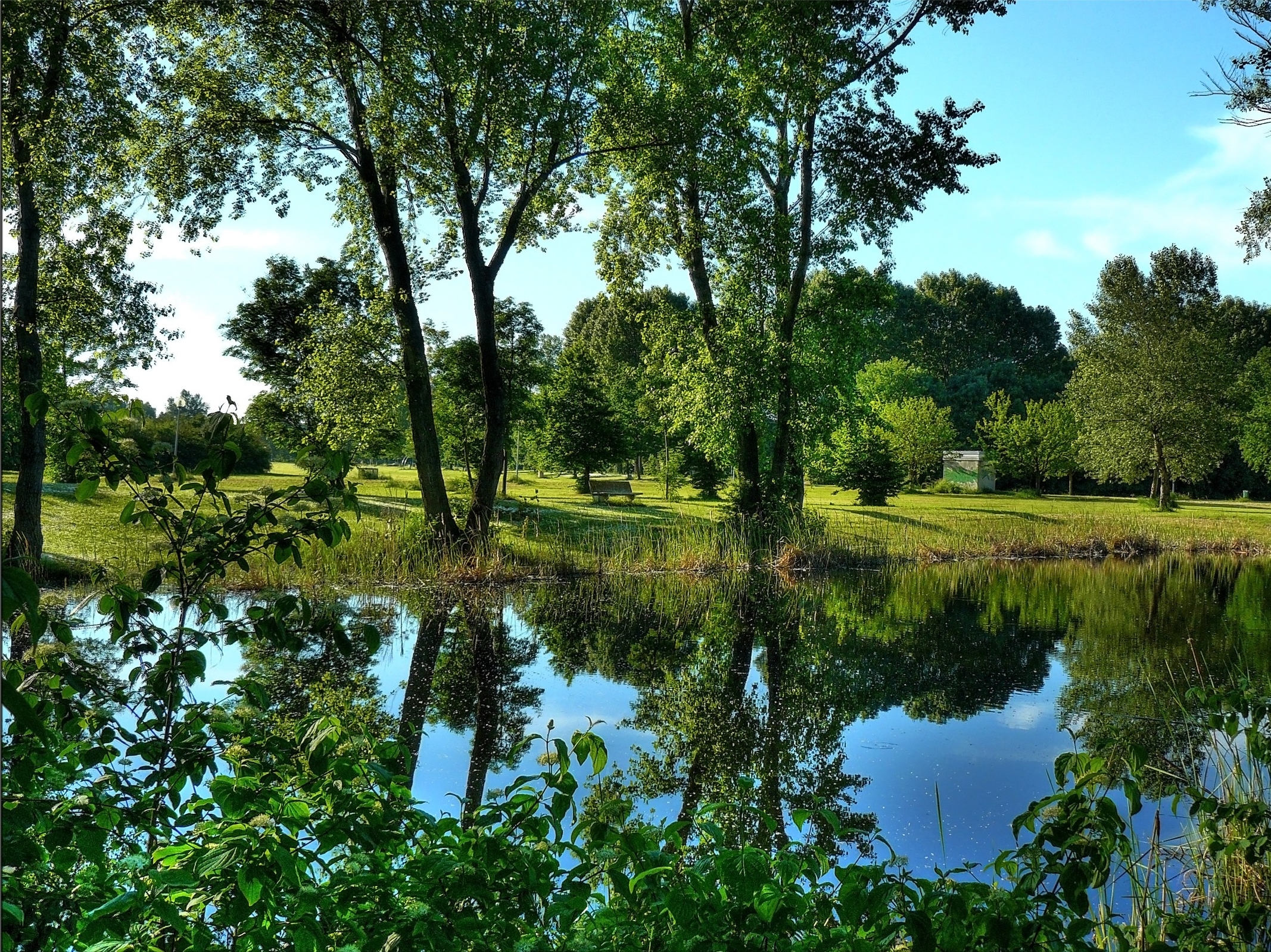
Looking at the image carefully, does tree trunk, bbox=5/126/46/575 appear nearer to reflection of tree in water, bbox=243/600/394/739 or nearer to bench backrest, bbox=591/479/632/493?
reflection of tree in water, bbox=243/600/394/739

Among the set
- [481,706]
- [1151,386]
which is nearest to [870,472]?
[1151,386]

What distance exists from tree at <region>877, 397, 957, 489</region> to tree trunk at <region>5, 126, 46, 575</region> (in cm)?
2850

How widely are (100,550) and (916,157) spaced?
11481 mm

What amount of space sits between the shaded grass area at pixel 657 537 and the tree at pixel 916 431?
301 inches

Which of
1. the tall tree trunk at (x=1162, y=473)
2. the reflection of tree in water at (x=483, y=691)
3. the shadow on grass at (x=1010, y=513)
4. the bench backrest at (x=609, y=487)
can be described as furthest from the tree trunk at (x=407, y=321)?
the tall tree trunk at (x=1162, y=473)

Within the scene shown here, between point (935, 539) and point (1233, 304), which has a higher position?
point (1233, 304)

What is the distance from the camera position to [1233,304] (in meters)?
41.5

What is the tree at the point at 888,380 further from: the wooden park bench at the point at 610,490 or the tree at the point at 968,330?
the wooden park bench at the point at 610,490

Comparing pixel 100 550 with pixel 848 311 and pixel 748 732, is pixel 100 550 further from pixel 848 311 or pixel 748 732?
pixel 848 311

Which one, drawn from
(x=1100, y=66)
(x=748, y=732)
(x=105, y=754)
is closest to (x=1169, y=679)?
(x=748, y=732)

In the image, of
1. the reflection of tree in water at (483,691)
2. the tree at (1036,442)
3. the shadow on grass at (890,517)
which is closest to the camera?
the reflection of tree in water at (483,691)

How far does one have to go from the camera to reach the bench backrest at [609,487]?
28648 mm

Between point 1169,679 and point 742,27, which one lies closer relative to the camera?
point 1169,679

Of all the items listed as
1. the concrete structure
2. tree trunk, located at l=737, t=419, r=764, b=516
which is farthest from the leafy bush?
the concrete structure
